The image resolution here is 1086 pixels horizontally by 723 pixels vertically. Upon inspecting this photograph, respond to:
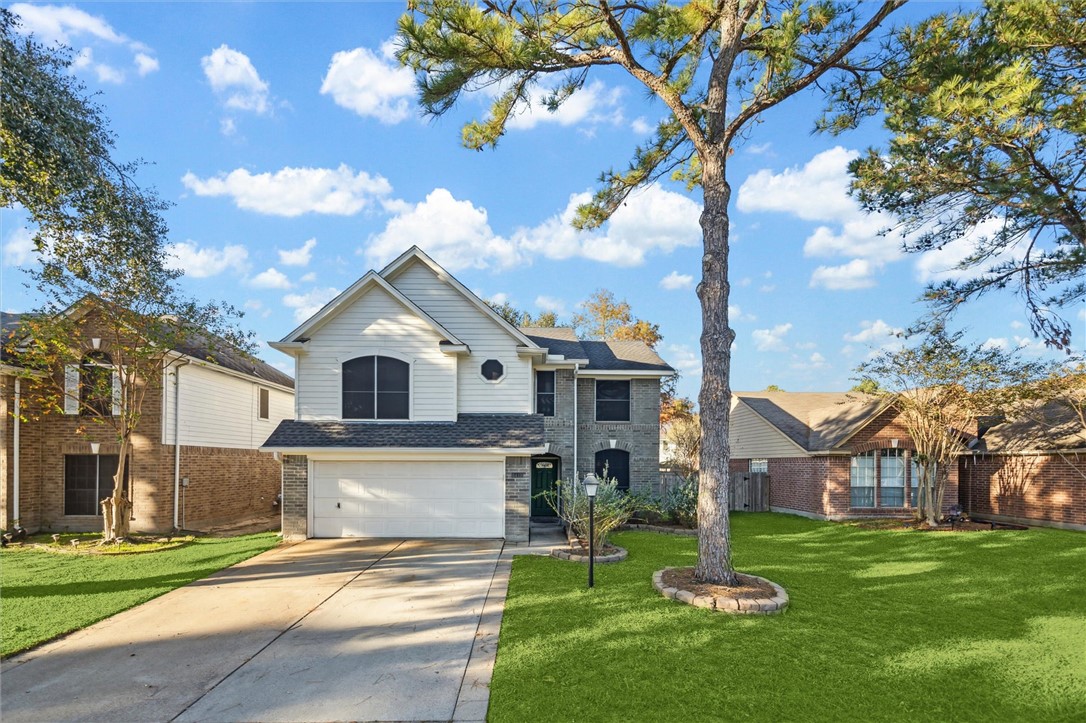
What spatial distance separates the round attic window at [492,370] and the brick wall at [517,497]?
2.25 metres

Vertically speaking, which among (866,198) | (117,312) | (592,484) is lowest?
(592,484)

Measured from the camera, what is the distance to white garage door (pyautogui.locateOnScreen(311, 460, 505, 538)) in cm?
1370

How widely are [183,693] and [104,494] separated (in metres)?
12.6

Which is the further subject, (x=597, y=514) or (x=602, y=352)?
(x=602, y=352)

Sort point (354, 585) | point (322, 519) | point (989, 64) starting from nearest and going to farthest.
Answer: point (989, 64)
point (354, 585)
point (322, 519)

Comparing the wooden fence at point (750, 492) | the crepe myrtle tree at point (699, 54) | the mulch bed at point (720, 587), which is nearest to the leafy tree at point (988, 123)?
the crepe myrtle tree at point (699, 54)

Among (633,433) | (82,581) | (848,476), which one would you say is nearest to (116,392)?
(82,581)

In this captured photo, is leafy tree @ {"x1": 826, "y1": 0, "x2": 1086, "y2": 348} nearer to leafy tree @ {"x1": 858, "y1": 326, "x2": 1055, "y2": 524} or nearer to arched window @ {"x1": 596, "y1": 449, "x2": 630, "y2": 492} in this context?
leafy tree @ {"x1": 858, "y1": 326, "x2": 1055, "y2": 524}

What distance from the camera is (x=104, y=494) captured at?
49.5 ft

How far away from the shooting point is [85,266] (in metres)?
12.0

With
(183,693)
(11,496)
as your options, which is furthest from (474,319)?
(11,496)

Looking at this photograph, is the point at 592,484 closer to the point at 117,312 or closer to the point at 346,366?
the point at 346,366

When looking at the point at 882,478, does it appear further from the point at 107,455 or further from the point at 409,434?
the point at 107,455

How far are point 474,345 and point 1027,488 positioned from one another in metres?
16.6
